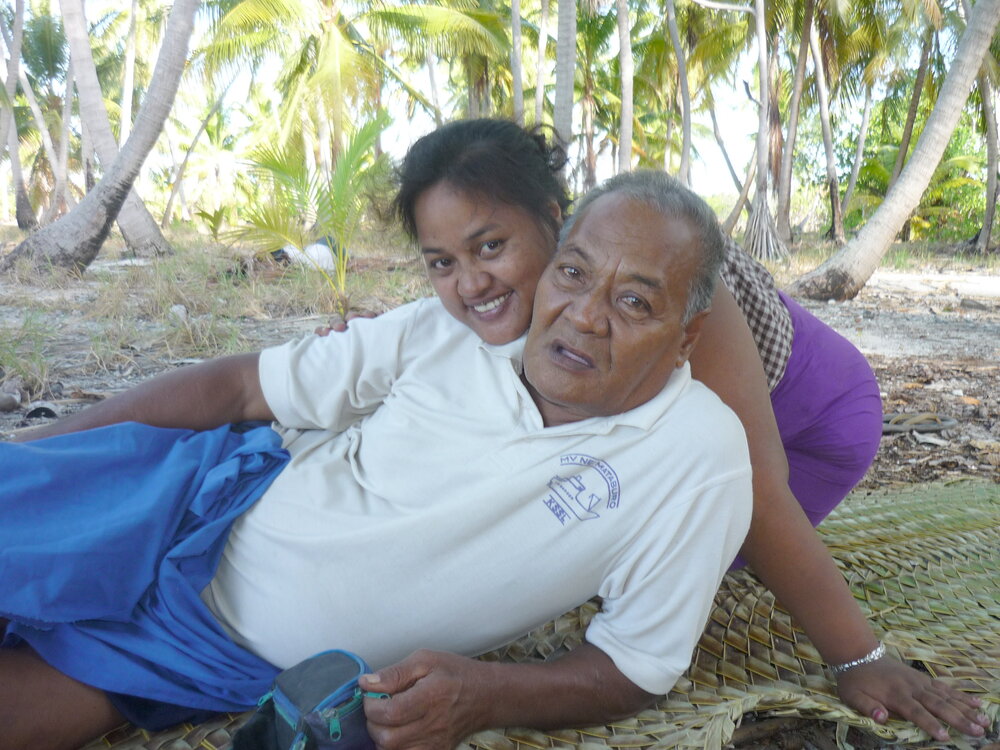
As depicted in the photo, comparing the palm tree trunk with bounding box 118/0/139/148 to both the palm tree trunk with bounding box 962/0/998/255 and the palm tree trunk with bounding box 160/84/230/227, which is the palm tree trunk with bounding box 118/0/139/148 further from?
the palm tree trunk with bounding box 962/0/998/255

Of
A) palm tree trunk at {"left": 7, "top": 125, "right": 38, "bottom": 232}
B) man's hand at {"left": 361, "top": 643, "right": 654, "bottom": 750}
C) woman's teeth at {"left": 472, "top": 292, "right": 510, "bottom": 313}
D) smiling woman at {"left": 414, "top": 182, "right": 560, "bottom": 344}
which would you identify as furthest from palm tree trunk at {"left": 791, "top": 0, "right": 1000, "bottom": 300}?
palm tree trunk at {"left": 7, "top": 125, "right": 38, "bottom": 232}

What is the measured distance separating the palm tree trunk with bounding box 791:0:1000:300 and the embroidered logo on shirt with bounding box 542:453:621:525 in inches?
233

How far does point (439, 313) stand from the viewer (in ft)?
6.16

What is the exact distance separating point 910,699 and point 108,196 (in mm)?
8007

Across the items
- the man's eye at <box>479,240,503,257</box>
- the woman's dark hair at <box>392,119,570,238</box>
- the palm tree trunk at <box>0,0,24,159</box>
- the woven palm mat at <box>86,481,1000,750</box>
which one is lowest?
the woven palm mat at <box>86,481,1000,750</box>

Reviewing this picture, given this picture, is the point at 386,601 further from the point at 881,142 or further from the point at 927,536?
the point at 881,142

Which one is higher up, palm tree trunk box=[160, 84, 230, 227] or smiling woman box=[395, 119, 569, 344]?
palm tree trunk box=[160, 84, 230, 227]

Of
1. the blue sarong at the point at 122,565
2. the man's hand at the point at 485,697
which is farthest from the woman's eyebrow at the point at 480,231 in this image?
the man's hand at the point at 485,697

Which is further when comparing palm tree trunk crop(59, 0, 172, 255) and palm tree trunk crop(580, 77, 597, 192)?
palm tree trunk crop(580, 77, 597, 192)

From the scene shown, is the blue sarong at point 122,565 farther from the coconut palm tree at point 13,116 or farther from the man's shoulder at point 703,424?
the coconut palm tree at point 13,116

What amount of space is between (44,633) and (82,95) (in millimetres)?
8711

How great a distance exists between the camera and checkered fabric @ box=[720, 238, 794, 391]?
191 centimetres

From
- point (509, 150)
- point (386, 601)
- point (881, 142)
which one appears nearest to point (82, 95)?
point (509, 150)

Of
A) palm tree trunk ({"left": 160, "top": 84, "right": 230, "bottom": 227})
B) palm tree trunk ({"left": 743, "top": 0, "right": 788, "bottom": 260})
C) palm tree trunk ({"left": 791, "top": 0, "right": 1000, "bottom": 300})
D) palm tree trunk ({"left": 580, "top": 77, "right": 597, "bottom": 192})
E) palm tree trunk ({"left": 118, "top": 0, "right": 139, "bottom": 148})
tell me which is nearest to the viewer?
palm tree trunk ({"left": 791, "top": 0, "right": 1000, "bottom": 300})
